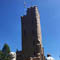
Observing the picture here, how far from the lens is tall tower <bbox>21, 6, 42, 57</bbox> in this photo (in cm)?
6719

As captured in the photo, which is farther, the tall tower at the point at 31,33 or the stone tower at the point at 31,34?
the tall tower at the point at 31,33

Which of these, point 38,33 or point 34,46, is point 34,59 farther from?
point 38,33

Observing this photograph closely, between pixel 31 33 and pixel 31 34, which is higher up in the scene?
pixel 31 33

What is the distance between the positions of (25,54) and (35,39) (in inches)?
303

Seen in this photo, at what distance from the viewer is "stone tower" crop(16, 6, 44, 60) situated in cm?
6669

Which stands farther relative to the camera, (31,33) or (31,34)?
(31,33)

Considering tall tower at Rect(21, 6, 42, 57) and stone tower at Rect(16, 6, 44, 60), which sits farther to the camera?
tall tower at Rect(21, 6, 42, 57)

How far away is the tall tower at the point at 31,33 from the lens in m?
67.2

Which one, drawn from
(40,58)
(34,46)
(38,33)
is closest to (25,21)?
(38,33)

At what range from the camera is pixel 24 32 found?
7369 cm

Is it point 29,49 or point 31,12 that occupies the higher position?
point 31,12

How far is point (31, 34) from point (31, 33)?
19.8 inches

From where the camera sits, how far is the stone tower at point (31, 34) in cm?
6669

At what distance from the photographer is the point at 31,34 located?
2798 inches
